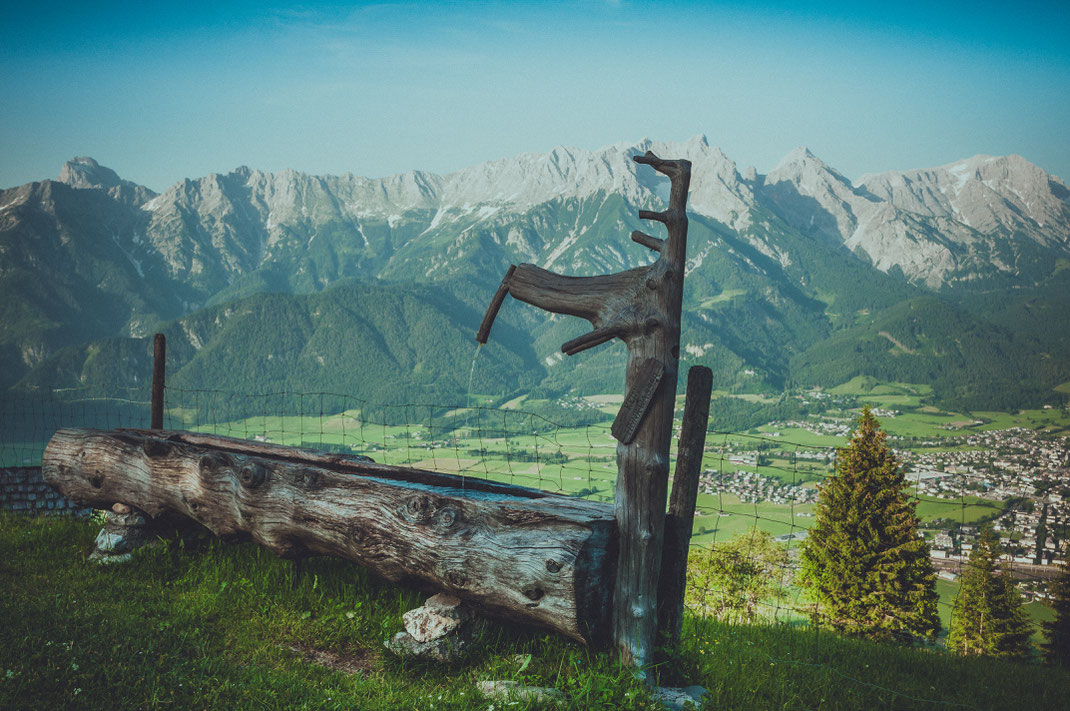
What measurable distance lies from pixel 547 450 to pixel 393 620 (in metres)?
77.5

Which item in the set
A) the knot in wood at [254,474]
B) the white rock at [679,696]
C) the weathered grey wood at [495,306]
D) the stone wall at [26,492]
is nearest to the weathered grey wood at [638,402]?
the weathered grey wood at [495,306]

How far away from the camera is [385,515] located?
450 cm

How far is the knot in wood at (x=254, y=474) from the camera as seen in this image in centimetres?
516

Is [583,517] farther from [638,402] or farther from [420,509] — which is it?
[420,509]

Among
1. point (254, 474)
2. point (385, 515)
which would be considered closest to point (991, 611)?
point (385, 515)

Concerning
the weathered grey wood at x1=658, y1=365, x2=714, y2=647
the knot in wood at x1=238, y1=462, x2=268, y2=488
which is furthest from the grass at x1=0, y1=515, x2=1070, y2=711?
the knot in wood at x1=238, y1=462, x2=268, y2=488

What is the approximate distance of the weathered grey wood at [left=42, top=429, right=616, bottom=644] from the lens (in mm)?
3838

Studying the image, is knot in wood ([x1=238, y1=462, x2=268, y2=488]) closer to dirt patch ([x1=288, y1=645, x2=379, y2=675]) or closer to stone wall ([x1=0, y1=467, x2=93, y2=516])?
dirt patch ([x1=288, y1=645, x2=379, y2=675])

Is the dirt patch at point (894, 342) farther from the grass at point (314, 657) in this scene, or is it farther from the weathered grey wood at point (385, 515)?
the weathered grey wood at point (385, 515)

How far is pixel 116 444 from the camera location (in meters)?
6.40

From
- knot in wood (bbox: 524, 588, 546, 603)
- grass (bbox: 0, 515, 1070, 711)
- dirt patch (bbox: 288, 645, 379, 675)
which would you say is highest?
knot in wood (bbox: 524, 588, 546, 603)

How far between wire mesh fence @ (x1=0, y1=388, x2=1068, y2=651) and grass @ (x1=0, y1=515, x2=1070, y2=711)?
1258 millimetres

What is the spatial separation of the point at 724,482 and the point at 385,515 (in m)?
45.1

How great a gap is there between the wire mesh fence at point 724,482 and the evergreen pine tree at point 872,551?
43.1 inches
